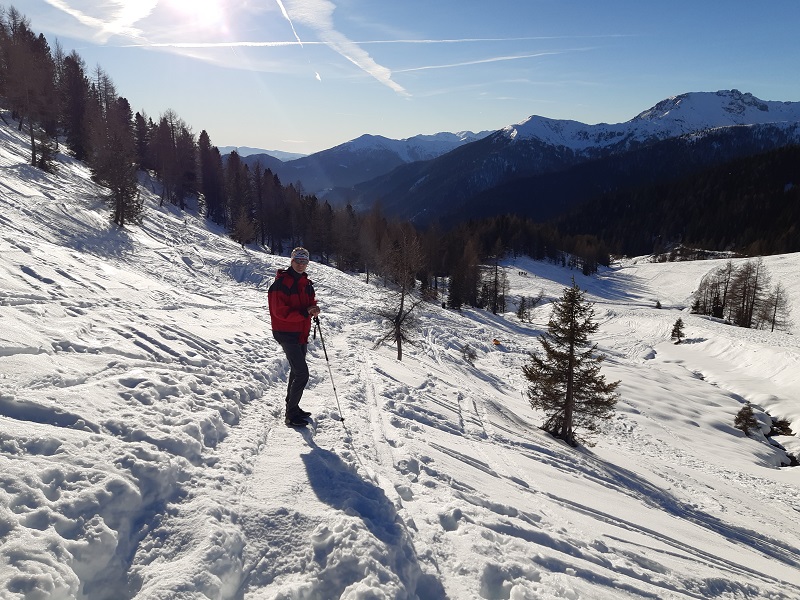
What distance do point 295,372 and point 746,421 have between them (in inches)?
1169

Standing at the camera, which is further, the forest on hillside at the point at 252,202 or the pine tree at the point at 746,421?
the forest on hillside at the point at 252,202

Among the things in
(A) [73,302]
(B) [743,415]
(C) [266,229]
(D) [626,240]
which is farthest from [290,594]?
(D) [626,240]

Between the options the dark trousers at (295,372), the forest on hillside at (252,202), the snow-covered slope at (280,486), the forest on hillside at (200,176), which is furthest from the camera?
the forest on hillside at (200,176)

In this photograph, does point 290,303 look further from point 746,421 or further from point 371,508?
point 746,421

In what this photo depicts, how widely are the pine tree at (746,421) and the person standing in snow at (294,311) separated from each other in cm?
2912

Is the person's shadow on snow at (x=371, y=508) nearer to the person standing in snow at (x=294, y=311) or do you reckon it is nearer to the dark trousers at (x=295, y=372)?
the dark trousers at (x=295, y=372)

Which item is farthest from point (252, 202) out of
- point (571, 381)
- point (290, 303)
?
point (290, 303)

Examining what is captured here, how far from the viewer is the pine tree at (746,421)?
24031 mm

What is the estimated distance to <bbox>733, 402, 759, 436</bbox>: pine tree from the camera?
78.8 ft

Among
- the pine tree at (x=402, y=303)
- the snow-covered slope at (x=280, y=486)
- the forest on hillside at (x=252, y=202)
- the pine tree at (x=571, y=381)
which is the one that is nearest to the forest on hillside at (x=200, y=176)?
the forest on hillside at (x=252, y=202)

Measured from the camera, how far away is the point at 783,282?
68.0 m

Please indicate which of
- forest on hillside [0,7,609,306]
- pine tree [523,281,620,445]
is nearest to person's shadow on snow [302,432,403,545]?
pine tree [523,281,620,445]

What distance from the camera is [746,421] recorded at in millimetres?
24281

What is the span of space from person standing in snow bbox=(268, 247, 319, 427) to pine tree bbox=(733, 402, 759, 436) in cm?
2912
